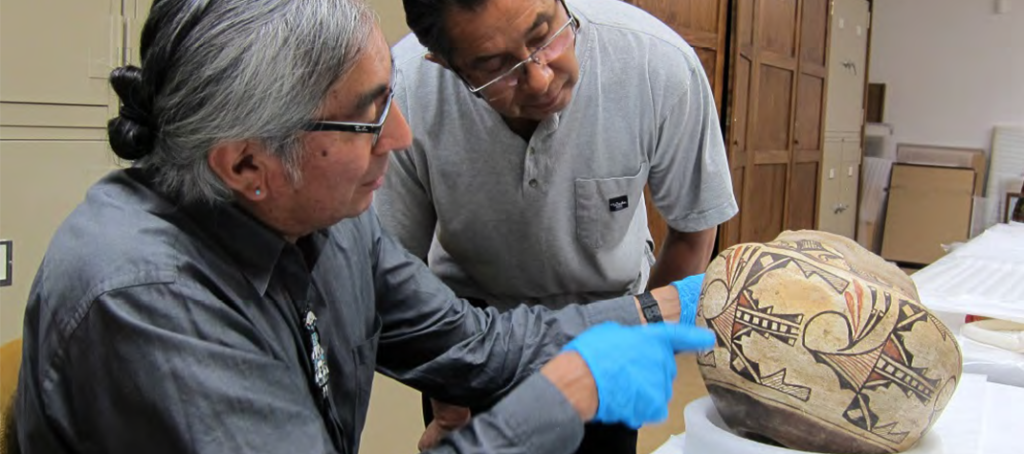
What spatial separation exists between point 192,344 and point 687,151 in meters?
0.97

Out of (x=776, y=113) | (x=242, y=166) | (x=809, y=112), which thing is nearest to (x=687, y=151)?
(x=242, y=166)

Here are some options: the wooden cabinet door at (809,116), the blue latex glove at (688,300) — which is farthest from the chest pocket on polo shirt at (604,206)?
the wooden cabinet door at (809,116)

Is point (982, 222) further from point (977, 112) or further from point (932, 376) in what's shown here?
point (932, 376)

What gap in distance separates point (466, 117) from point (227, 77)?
63cm

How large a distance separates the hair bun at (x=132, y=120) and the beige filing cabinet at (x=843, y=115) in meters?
5.34

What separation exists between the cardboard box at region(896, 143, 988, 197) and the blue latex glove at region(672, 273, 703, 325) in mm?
6052

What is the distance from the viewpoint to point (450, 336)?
1224 millimetres

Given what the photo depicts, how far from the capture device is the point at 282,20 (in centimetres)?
81

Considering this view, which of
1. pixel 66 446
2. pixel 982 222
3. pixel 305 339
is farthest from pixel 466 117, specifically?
pixel 982 222

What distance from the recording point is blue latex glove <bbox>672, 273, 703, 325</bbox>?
1.29 meters

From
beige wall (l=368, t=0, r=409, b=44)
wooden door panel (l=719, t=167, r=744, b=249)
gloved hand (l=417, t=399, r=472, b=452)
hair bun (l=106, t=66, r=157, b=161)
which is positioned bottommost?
gloved hand (l=417, t=399, r=472, b=452)

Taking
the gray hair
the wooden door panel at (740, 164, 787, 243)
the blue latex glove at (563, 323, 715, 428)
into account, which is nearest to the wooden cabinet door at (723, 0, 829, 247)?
the wooden door panel at (740, 164, 787, 243)

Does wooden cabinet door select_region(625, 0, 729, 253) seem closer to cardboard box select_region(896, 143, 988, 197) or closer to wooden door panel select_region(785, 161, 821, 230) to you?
wooden door panel select_region(785, 161, 821, 230)

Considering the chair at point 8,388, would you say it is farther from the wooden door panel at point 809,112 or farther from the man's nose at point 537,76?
the wooden door panel at point 809,112
